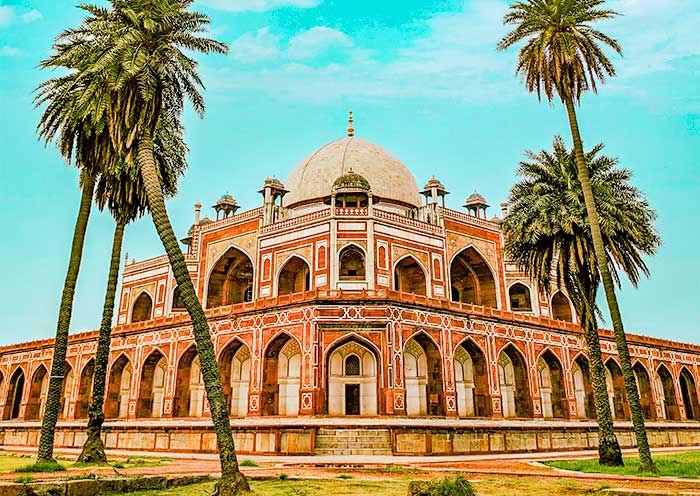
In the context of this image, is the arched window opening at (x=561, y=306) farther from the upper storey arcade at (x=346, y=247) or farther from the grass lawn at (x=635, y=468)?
the grass lawn at (x=635, y=468)

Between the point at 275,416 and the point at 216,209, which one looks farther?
the point at 216,209

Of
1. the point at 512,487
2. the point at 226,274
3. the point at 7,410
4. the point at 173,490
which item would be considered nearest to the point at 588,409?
the point at 226,274

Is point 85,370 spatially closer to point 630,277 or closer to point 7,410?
point 7,410

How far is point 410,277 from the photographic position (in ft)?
125

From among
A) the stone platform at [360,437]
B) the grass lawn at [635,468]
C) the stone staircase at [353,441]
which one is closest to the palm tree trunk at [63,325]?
the stone platform at [360,437]

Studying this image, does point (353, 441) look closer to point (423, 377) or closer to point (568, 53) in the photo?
point (423, 377)

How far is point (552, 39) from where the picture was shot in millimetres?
18375

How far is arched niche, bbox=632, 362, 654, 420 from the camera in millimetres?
41125

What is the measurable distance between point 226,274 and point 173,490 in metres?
31.2

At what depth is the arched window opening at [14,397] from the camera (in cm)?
4525

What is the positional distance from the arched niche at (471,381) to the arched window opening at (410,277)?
5007 mm

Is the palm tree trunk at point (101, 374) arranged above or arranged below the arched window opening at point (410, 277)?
below

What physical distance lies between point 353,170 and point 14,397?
3093 cm

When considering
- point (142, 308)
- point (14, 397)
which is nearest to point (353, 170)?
point (142, 308)
